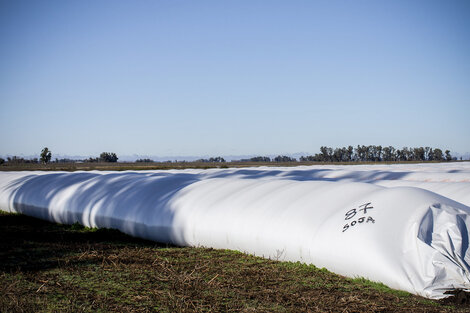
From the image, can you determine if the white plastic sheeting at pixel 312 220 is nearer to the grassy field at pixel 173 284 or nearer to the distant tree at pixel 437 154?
the grassy field at pixel 173 284

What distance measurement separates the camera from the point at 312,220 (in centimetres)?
934

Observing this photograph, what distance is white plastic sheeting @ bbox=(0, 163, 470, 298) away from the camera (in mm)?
7383

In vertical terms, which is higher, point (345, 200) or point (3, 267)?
point (345, 200)

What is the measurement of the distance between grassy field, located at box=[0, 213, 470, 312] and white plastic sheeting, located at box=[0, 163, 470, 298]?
31 centimetres

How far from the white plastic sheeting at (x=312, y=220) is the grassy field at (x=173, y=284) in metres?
0.31

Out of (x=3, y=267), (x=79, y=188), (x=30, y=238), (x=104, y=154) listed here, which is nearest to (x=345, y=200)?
(x=3, y=267)

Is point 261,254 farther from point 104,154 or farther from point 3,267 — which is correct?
point 104,154

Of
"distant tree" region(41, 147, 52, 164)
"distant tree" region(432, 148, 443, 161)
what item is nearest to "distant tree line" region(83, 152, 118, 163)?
"distant tree" region(41, 147, 52, 164)

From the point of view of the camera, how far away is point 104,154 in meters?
157

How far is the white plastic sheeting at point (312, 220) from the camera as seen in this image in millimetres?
7383

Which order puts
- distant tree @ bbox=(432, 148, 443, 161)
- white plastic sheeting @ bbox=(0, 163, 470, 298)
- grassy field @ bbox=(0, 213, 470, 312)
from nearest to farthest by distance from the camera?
grassy field @ bbox=(0, 213, 470, 312) < white plastic sheeting @ bbox=(0, 163, 470, 298) < distant tree @ bbox=(432, 148, 443, 161)

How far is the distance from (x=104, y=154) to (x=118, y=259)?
152992mm

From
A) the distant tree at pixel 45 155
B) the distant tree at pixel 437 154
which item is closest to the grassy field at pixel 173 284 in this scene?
the distant tree at pixel 45 155

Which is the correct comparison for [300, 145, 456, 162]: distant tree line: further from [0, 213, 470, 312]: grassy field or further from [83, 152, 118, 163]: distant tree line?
[0, 213, 470, 312]: grassy field
